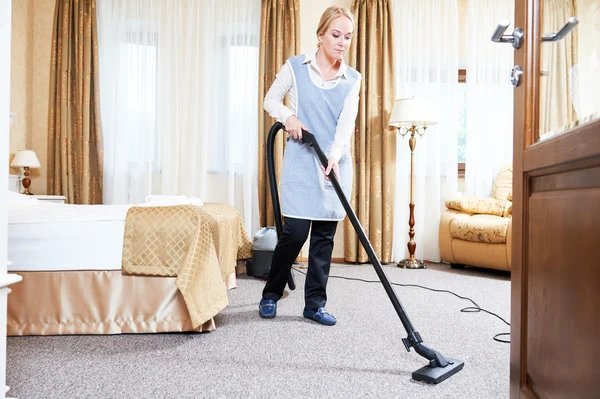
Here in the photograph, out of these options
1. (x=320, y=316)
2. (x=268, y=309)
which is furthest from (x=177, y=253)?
(x=320, y=316)

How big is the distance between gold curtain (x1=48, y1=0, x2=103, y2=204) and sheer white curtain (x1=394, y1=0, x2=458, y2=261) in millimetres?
2756

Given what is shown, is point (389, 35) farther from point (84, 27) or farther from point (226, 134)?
point (84, 27)

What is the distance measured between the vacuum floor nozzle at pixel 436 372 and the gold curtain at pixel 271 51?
283 centimetres

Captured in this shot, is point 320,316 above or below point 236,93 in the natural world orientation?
below

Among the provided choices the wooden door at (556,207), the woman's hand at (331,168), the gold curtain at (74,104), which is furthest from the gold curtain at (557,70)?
the gold curtain at (74,104)

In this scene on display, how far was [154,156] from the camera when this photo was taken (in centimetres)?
439

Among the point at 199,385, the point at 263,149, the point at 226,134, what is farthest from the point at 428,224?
the point at 199,385

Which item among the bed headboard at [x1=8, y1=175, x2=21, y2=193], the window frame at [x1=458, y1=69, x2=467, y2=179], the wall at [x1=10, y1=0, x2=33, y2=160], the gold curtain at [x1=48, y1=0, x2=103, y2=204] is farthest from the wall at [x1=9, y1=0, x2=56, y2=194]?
the window frame at [x1=458, y1=69, x2=467, y2=179]

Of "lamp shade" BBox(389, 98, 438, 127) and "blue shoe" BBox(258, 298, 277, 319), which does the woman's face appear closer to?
"blue shoe" BBox(258, 298, 277, 319)

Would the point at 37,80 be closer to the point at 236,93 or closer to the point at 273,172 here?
the point at 236,93

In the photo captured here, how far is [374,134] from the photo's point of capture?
436 centimetres

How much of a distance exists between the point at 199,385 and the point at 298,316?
3.03 ft

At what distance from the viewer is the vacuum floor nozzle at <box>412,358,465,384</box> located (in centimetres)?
151

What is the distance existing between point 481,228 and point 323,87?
2124 millimetres
